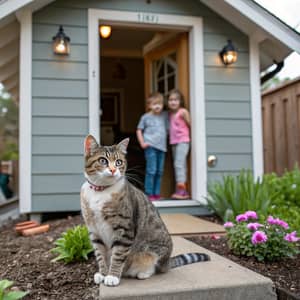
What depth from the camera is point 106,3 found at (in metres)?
4.89

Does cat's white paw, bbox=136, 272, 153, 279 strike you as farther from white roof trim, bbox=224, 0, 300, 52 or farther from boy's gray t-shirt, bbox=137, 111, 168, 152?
white roof trim, bbox=224, 0, 300, 52

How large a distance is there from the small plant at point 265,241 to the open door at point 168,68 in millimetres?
2721

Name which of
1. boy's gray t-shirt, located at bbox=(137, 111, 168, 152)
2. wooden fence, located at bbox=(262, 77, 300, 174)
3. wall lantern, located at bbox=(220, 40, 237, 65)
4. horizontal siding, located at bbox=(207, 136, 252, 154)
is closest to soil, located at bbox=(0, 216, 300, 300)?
horizontal siding, located at bbox=(207, 136, 252, 154)

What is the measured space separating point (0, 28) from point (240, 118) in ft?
10.7

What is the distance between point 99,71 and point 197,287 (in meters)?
3.79

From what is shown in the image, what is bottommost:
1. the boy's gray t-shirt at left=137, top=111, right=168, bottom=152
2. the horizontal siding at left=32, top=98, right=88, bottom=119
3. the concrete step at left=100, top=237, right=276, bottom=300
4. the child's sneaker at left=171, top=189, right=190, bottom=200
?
the concrete step at left=100, top=237, right=276, bottom=300

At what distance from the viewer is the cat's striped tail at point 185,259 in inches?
97.7

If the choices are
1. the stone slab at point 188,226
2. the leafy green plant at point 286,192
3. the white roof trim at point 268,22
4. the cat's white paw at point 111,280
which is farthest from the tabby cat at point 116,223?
the white roof trim at point 268,22

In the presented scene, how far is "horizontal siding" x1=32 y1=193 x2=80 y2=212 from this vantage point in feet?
15.3

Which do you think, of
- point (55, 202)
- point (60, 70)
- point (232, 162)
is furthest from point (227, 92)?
point (55, 202)

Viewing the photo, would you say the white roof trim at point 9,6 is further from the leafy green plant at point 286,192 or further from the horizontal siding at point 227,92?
the leafy green plant at point 286,192

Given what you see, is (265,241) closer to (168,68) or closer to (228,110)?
(228,110)

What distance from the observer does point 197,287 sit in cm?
209

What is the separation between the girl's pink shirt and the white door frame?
0.31ft
